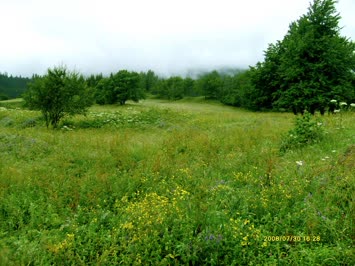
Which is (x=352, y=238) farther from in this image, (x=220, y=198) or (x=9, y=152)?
(x=9, y=152)

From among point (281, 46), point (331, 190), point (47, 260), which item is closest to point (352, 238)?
point (331, 190)

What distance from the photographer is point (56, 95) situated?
15602mm

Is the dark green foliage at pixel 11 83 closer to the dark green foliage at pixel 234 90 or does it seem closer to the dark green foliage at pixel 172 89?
the dark green foliage at pixel 172 89

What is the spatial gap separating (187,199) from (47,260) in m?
2.42

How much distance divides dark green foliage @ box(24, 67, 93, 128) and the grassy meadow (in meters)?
8.89

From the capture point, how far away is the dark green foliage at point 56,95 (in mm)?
15406

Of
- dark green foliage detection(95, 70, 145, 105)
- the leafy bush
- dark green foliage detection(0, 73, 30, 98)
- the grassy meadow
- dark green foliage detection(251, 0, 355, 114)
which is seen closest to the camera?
the grassy meadow

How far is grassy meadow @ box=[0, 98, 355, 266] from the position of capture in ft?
10.7

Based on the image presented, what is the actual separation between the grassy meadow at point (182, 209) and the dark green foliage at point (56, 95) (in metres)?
8.89

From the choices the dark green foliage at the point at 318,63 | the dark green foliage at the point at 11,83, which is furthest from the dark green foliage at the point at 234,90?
the dark green foliage at the point at 11,83

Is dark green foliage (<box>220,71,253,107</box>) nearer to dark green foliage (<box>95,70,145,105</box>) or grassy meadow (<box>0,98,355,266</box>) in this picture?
dark green foliage (<box>95,70,145,105</box>)

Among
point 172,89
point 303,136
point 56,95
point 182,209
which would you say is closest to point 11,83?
point 172,89

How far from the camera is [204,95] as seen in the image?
270 feet

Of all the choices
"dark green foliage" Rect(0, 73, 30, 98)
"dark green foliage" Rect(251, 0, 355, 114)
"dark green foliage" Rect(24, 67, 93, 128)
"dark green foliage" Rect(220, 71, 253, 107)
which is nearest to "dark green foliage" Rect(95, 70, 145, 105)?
"dark green foliage" Rect(220, 71, 253, 107)
